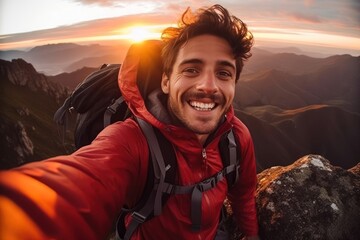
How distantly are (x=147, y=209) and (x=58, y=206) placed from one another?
39.3 inches

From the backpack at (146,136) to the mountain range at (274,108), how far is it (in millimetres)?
27994

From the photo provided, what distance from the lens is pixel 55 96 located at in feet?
158

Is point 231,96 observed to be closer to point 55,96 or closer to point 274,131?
point 55,96

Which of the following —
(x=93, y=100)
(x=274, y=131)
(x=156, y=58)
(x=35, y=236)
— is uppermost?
(x=156, y=58)

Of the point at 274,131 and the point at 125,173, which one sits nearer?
the point at 125,173

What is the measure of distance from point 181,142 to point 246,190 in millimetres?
972

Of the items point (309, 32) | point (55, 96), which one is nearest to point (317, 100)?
point (55, 96)

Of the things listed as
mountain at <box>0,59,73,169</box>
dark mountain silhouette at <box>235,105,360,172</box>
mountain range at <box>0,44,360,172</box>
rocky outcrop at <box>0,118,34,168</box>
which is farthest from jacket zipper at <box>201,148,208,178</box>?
dark mountain silhouette at <box>235,105,360,172</box>

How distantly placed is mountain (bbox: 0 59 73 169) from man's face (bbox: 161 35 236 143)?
79.0ft

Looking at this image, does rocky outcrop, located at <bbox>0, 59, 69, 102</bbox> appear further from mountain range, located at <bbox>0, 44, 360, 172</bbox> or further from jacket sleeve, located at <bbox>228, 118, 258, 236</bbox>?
jacket sleeve, located at <bbox>228, 118, 258, 236</bbox>

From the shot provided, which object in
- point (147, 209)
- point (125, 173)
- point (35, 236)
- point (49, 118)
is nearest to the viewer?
point (35, 236)

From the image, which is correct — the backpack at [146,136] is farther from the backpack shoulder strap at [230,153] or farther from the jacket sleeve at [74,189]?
the jacket sleeve at [74,189]

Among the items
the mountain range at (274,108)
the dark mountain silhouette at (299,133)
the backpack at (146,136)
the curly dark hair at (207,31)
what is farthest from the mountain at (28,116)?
the dark mountain silhouette at (299,133)

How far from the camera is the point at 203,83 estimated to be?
89.5 inches
